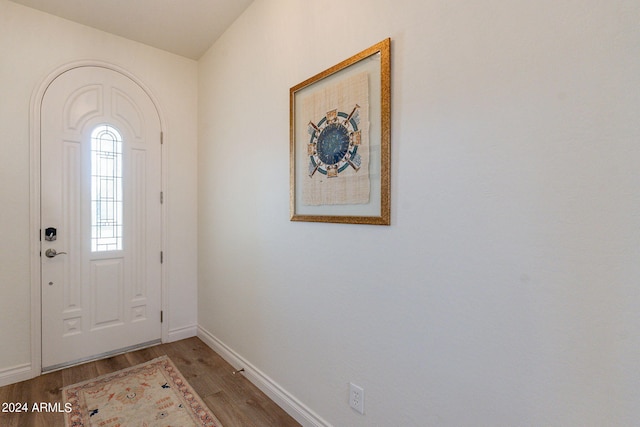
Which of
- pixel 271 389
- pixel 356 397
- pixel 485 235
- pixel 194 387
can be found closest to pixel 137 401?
pixel 194 387

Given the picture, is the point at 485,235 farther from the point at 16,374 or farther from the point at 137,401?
the point at 16,374

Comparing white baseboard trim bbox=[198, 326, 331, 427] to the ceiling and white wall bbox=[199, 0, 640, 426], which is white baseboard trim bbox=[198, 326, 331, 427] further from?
the ceiling

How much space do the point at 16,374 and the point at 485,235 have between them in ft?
10.6

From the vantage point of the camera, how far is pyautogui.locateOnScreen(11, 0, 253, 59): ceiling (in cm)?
224

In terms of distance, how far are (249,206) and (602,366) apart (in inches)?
80.7

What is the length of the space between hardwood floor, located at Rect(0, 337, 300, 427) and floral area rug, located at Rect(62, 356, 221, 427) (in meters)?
0.07

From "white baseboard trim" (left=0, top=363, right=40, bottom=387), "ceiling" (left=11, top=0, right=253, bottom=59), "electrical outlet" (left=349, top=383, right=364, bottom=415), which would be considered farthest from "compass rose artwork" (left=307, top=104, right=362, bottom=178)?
"white baseboard trim" (left=0, top=363, right=40, bottom=387)

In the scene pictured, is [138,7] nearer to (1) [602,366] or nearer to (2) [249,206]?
(2) [249,206]

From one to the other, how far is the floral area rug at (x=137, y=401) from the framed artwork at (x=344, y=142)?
1392mm

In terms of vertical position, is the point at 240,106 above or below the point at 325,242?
above

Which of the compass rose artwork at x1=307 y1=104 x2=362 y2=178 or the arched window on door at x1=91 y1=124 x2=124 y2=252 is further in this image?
the arched window on door at x1=91 y1=124 x2=124 y2=252

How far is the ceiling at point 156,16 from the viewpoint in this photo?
2.24 meters

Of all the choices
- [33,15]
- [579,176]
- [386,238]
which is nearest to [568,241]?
[579,176]

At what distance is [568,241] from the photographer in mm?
890
